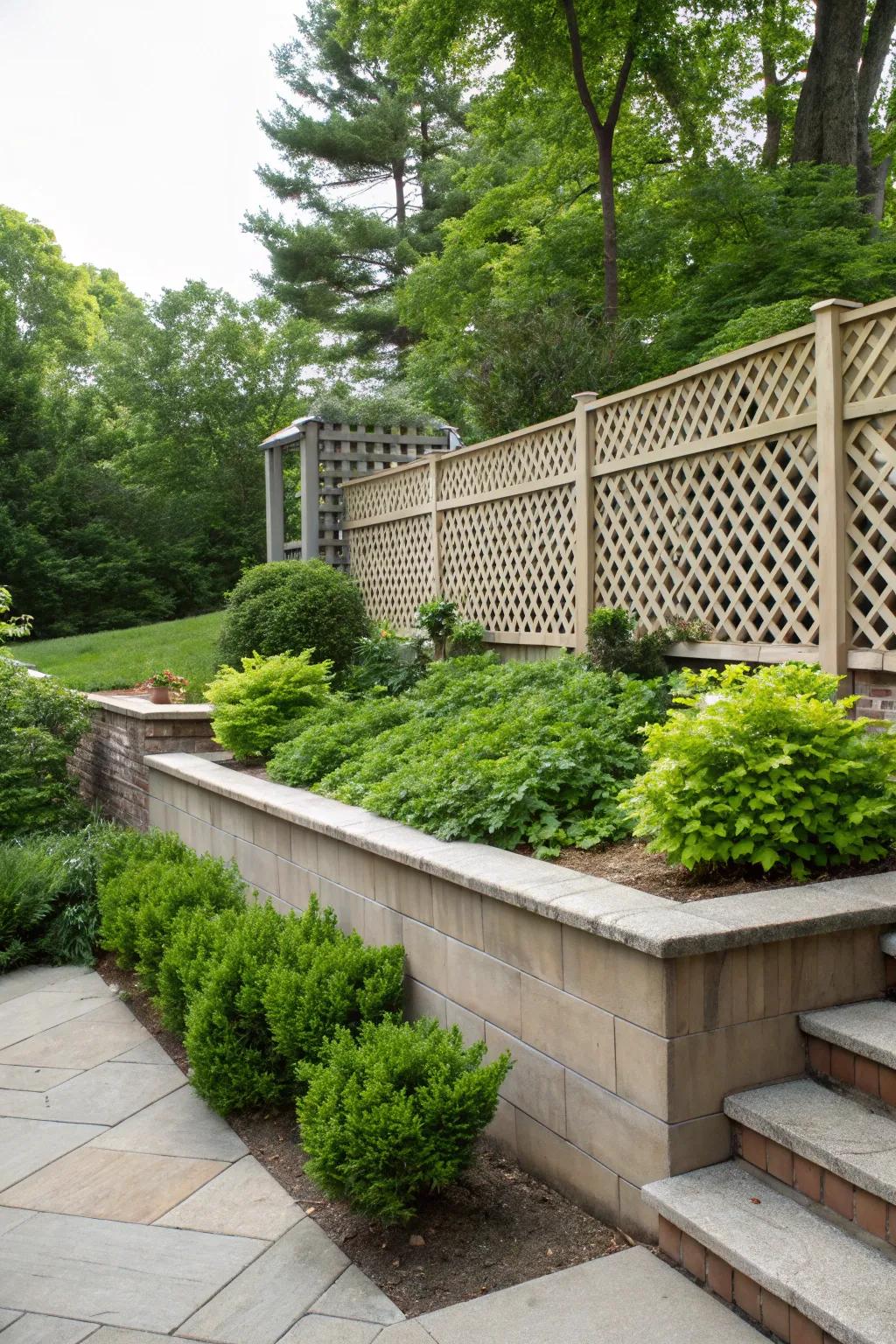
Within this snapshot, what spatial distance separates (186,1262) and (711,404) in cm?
417

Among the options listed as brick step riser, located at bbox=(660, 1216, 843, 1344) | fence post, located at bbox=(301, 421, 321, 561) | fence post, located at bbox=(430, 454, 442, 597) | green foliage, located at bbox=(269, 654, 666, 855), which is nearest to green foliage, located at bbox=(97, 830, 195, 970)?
green foliage, located at bbox=(269, 654, 666, 855)

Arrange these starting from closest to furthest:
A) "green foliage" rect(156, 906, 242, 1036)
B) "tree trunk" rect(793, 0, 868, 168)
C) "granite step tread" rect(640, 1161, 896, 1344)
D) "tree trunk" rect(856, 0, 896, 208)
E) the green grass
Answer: "granite step tread" rect(640, 1161, 896, 1344) < "green foliage" rect(156, 906, 242, 1036) < the green grass < "tree trunk" rect(793, 0, 868, 168) < "tree trunk" rect(856, 0, 896, 208)

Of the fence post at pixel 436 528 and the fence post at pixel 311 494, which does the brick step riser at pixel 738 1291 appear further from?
the fence post at pixel 311 494

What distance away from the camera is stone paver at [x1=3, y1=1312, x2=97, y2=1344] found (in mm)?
2174

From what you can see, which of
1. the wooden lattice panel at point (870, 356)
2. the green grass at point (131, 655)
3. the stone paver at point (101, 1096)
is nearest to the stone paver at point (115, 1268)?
the stone paver at point (101, 1096)

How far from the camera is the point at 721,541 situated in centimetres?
488

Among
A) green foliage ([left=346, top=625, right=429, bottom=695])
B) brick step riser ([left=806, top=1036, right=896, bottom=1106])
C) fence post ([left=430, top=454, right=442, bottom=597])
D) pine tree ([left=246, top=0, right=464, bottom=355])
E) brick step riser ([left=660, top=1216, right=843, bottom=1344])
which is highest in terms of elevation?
pine tree ([left=246, top=0, right=464, bottom=355])

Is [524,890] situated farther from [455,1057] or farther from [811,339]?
[811,339]

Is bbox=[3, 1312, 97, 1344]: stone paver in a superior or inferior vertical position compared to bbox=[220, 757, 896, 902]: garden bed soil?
inferior

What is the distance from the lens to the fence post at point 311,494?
9.41 metres

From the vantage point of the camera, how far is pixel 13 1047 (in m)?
4.08

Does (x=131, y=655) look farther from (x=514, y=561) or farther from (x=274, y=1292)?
(x=274, y=1292)

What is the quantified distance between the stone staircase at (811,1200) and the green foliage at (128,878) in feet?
9.16

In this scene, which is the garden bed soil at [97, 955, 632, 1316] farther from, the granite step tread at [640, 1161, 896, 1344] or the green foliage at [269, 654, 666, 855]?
the green foliage at [269, 654, 666, 855]
